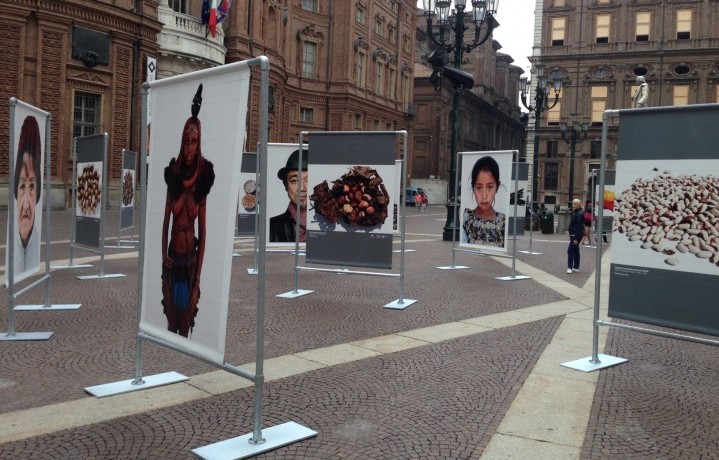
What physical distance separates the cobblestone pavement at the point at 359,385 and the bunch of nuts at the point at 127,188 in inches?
253

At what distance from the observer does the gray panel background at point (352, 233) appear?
9.74 meters

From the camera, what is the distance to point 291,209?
39.4 feet

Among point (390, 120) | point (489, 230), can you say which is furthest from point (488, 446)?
point (390, 120)

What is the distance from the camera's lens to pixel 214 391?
5469mm

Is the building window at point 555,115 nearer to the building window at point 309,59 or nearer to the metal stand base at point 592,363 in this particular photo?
the building window at point 309,59

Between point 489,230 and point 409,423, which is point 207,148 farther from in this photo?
point 489,230

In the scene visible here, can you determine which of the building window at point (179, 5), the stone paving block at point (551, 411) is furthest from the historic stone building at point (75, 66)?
the stone paving block at point (551, 411)

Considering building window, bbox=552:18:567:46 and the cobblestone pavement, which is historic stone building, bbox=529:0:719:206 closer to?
building window, bbox=552:18:567:46

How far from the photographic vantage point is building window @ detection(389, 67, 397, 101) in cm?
5784

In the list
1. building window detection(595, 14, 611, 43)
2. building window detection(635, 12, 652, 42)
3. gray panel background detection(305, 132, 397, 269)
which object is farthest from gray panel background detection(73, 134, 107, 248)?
building window detection(635, 12, 652, 42)

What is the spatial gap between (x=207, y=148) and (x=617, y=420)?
3681 millimetres

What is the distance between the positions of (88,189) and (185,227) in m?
7.28

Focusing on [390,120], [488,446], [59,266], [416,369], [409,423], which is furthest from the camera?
[390,120]

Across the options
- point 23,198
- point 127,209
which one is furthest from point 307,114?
point 23,198
